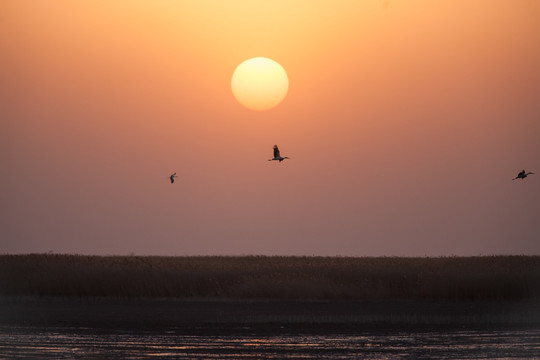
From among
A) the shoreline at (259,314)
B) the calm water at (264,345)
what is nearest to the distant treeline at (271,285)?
the shoreline at (259,314)

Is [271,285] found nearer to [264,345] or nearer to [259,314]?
[259,314]

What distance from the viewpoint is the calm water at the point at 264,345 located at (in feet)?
107

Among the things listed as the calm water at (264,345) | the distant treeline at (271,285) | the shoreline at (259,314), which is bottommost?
the calm water at (264,345)

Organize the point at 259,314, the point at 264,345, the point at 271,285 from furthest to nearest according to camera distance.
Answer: the point at 271,285 → the point at 259,314 → the point at 264,345

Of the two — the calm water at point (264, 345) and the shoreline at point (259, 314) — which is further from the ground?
the shoreline at point (259, 314)

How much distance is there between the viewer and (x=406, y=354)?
109 feet

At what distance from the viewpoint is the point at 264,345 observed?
35062 mm

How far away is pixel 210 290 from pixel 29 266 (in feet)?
41.6

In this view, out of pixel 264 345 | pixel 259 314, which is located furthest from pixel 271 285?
pixel 264 345

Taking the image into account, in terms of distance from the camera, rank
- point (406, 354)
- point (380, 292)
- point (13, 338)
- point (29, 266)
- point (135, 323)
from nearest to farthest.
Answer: point (406, 354), point (13, 338), point (135, 323), point (380, 292), point (29, 266)

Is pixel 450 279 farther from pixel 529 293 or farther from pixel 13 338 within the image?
pixel 13 338

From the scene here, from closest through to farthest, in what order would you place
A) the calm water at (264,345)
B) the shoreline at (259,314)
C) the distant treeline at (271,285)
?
the calm water at (264,345) → the shoreline at (259,314) → the distant treeline at (271,285)

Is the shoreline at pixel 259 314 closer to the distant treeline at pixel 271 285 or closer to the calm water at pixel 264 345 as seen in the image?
the distant treeline at pixel 271 285

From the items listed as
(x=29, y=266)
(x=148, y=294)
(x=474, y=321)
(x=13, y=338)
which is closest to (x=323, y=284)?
(x=148, y=294)
